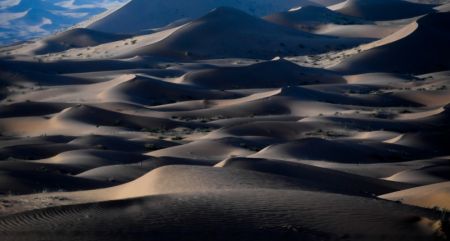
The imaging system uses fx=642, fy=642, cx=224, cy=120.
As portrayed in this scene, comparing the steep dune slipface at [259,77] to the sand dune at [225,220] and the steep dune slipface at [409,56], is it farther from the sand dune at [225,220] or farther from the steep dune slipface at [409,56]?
the sand dune at [225,220]

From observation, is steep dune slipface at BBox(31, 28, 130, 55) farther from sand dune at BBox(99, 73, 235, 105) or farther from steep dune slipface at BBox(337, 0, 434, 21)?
steep dune slipface at BBox(337, 0, 434, 21)

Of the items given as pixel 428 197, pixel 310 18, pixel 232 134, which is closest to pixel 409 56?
pixel 310 18

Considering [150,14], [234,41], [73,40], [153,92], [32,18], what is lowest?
[153,92]

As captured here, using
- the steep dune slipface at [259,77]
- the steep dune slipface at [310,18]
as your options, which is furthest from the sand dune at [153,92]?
the steep dune slipface at [310,18]

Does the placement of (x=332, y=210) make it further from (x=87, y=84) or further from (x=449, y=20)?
(x=449, y=20)

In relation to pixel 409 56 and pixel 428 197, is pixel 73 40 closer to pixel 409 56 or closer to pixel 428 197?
pixel 409 56

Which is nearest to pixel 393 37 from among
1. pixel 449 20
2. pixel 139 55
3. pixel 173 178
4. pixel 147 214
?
pixel 449 20

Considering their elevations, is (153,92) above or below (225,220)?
above
